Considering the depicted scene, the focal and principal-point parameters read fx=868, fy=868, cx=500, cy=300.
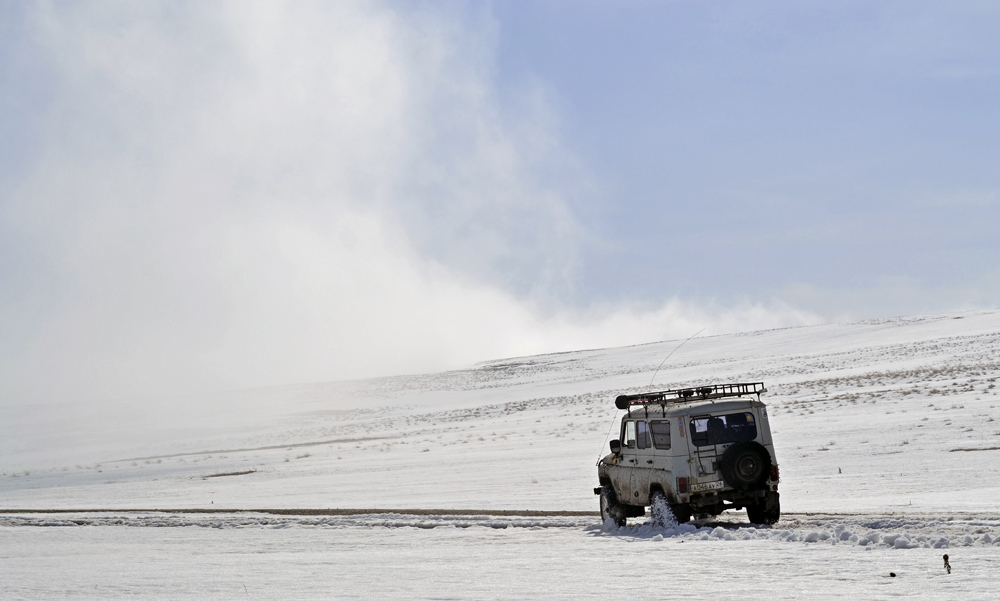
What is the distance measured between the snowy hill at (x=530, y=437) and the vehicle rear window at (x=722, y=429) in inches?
104

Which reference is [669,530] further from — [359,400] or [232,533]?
[359,400]

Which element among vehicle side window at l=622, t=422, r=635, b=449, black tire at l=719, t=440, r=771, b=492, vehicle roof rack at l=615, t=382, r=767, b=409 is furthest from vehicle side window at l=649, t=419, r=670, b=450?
black tire at l=719, t=440, r=771, b=492

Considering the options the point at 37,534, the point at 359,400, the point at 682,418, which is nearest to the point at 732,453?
the point at 682,418

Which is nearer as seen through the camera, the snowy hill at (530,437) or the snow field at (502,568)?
the snow field at (502,568)

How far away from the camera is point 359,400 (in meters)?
88.5

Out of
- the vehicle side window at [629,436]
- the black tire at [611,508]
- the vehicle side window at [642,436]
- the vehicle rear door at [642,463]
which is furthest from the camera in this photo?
the vehicle side window at [629,436]

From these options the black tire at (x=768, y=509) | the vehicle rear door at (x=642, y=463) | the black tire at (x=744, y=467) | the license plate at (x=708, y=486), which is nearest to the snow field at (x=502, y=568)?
the vehicle rear door at (x=642, y=463)

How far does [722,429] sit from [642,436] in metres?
1.59

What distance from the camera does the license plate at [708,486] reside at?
14.2 meters

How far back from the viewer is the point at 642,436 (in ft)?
51.0

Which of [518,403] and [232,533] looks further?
[518,403]

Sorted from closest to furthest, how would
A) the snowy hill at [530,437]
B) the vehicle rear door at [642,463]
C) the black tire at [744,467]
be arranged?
the black tire at [744,467]
the vehicle rear door at [642,463]
the snowy hill at [530,437]

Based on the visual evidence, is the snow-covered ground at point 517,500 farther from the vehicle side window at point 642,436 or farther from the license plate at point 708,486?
the vehicle side window at point 642,436

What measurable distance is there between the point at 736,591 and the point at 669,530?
5187mm
